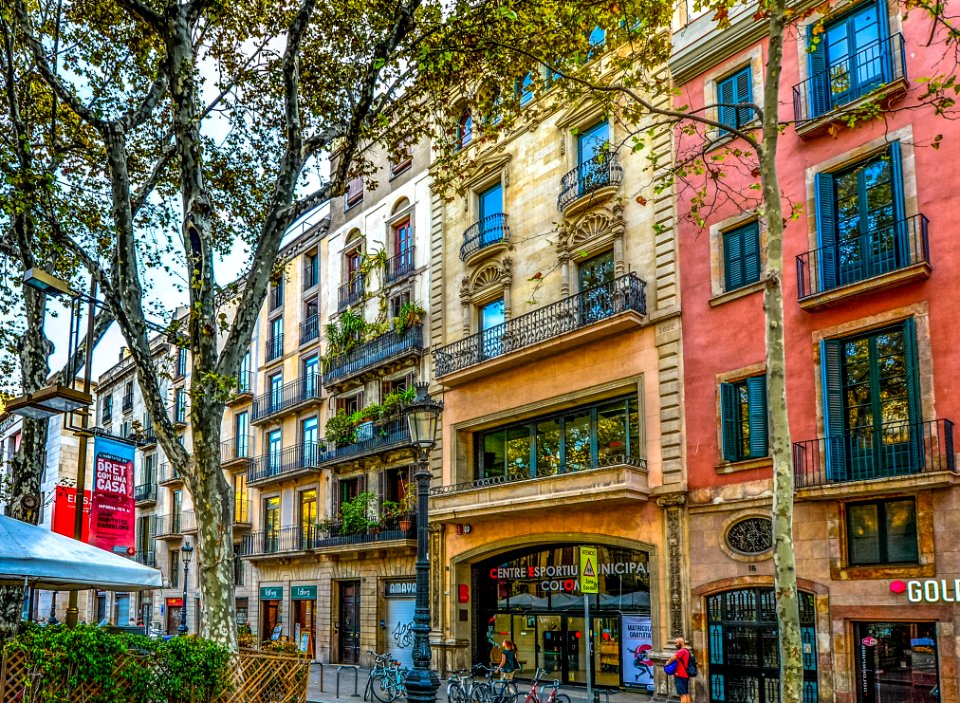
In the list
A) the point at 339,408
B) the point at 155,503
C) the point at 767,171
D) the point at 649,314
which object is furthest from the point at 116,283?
the point at 155,503

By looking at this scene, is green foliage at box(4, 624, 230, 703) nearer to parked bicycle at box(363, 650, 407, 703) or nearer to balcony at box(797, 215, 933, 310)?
parked bicycle at box(363, 650, 407, 703)

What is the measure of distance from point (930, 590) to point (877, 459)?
2371mm

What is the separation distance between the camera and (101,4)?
54.7ft

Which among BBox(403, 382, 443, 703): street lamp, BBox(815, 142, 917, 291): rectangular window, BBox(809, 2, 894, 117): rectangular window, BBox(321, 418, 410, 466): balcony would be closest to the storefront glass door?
BBox(815, 142, 917, 291): rectangular window

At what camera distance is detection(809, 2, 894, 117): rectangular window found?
18.5 m

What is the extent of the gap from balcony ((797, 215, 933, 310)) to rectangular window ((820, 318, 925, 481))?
2.84ft

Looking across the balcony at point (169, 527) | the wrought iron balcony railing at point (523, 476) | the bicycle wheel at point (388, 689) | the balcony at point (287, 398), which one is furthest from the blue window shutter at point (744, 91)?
the balcony at point (169, 527)

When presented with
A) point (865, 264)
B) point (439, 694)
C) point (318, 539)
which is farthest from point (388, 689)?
point (865, 264)

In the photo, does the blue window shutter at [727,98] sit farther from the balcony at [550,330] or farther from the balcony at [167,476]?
the balcony at [167,476]

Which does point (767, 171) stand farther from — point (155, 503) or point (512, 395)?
point (155, 503)

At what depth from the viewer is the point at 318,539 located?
3269 cm

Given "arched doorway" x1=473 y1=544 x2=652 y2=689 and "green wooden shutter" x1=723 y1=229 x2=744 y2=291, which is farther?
"arched doorway" x1=473 y1=544 x2=652 y2=689

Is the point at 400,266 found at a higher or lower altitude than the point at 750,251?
higher

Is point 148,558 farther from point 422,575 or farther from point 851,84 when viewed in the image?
point 851,84
